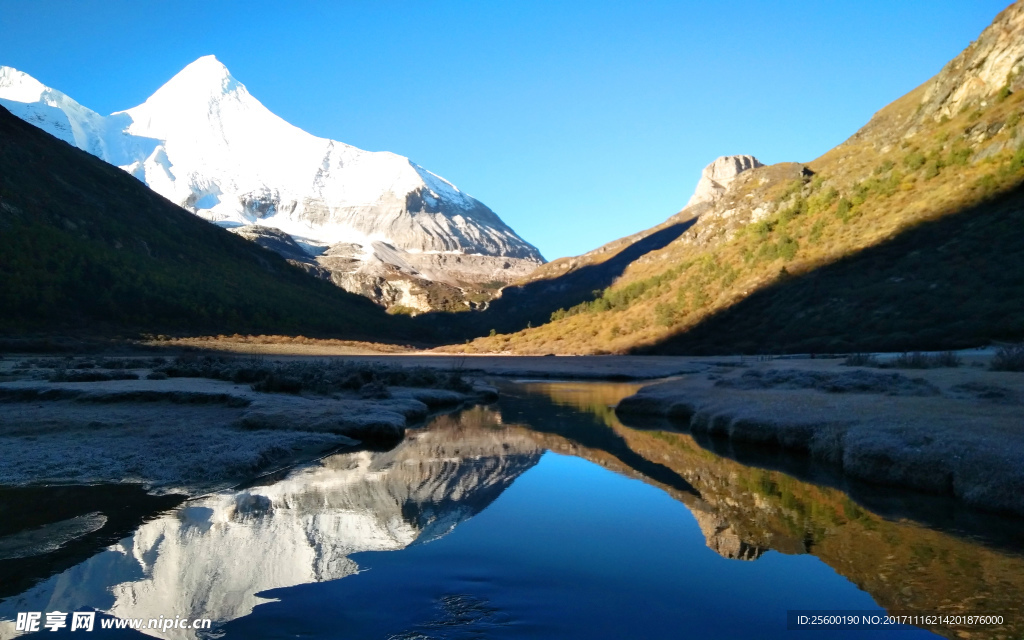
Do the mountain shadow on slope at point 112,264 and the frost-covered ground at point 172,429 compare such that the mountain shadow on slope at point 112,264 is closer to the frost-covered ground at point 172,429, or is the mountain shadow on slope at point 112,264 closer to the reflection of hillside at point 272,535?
the frost-covered ground at point 172,429

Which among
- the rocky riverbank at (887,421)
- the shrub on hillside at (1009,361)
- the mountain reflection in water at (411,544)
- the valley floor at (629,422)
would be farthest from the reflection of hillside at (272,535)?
the shrub on hillside at (1009,361)

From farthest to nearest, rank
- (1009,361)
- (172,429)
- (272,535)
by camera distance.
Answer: (1009,361) < (172,429) < (272,535)

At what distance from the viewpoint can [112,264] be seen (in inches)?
3307

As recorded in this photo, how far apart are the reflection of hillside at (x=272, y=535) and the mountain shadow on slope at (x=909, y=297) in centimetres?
4250

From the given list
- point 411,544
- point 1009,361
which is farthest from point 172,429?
point 1009,361

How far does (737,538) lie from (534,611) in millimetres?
4301

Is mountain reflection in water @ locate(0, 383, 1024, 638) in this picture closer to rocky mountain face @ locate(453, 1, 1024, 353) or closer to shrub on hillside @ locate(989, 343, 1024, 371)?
shrub on hillside @ locate(989, 343, 1024, 371)

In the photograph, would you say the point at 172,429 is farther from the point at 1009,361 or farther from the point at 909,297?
the point at 909,297

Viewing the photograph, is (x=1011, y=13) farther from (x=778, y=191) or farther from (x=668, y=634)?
(x=668, y=634)

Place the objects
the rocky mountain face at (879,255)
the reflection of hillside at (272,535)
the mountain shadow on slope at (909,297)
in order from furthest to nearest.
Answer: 1. the rocky mountain face at (879,255)
2. the mountain shadow on slope at (909,297)
3. the reflection of hillside at (272,535)

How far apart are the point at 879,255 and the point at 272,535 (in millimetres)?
66282

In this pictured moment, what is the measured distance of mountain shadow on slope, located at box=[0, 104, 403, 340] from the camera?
232ft

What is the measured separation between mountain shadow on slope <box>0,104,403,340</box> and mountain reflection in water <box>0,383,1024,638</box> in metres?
66.8

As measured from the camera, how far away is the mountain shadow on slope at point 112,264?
7069 cm
